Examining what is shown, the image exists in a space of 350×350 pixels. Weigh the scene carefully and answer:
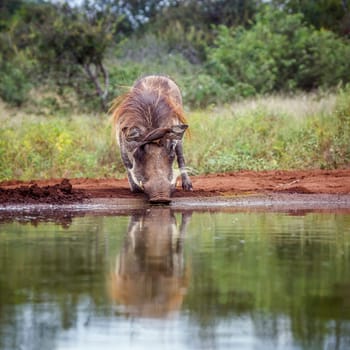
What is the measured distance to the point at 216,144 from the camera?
1848 centimetres

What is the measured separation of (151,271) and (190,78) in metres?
21.1

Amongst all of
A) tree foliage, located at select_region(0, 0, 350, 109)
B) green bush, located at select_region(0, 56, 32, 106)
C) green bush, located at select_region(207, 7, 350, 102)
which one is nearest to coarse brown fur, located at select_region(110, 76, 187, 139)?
tree foliage, located at select_region(0, 0, 350, 109)

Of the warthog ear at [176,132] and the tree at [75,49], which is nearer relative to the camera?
the warthog ear at [176,132]

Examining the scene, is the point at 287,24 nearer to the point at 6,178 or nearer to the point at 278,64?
the point at 278,64

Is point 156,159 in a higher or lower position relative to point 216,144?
lower

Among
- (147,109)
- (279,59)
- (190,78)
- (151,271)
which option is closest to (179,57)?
(279,59)

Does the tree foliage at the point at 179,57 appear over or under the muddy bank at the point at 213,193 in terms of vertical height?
over

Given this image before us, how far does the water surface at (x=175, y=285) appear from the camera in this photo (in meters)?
5.23

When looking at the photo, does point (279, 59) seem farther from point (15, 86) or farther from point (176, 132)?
point (176, 132)

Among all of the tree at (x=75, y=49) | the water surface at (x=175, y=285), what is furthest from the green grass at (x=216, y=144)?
the tree at (x=75, y=49)

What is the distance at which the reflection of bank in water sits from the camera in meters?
6.02

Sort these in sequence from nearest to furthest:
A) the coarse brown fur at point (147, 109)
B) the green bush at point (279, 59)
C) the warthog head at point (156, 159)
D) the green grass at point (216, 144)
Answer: the warthog head at point (156, 159)
the coarse brown fur at point (147, 109)
the green grass at point (216, 144)
the green bush at point (279, 59)

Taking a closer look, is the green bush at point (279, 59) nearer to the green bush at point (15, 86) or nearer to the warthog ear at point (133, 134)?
the green bush at point (15, 86)

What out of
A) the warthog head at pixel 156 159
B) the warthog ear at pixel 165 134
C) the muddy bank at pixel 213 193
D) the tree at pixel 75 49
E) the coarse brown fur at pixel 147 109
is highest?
the tree at pixel 75 49
